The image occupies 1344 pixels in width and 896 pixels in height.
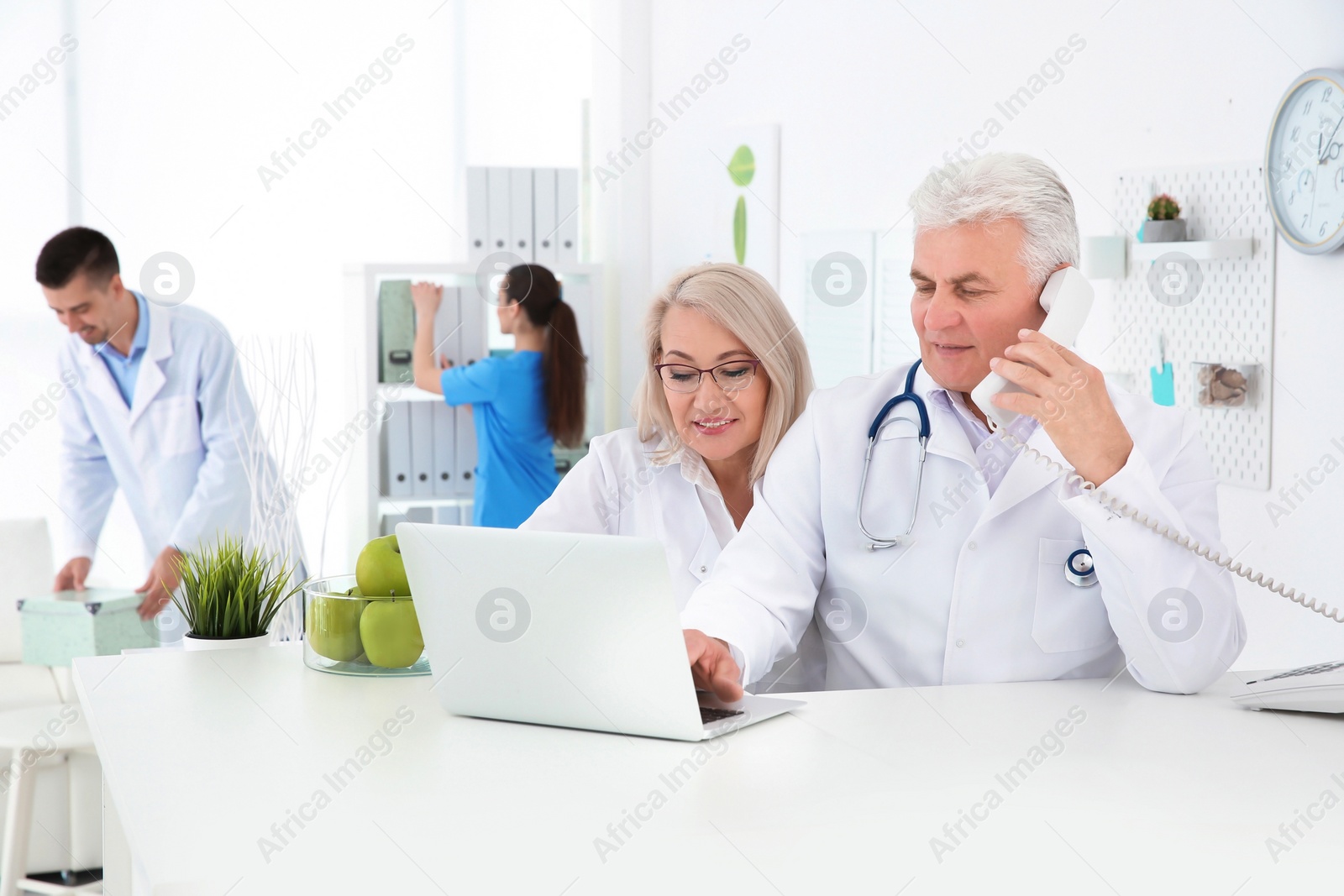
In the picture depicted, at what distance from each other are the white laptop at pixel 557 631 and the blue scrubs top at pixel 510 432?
341 cm

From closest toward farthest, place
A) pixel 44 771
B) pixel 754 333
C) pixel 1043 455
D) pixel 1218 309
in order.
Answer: pixel 1043 455
pixel 754 333
pixel 1218 309
pixel 44 771

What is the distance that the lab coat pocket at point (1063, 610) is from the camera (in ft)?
5.50

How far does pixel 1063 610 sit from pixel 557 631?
2.51 ft

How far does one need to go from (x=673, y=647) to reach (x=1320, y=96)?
1678mm

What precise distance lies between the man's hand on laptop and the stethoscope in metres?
0.43

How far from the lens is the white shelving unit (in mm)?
4906

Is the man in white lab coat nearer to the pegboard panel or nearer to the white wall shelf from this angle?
the pegboard panel

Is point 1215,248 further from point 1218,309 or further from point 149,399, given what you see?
point 149,399

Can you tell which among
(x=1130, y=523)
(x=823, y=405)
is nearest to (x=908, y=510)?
(x=823, y=405)

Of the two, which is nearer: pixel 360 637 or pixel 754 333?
pixel 360 637

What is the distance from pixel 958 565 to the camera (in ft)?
5.66

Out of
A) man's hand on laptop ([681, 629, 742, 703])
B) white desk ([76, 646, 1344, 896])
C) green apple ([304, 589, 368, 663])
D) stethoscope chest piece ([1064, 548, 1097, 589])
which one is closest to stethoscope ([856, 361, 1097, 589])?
stethoscope chest piece ([1064, 548, 1097, 589])

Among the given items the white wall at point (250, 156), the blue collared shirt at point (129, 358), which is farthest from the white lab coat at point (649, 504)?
the white wall at point (250, 156)

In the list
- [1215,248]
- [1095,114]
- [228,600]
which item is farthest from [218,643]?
[1095,114]
